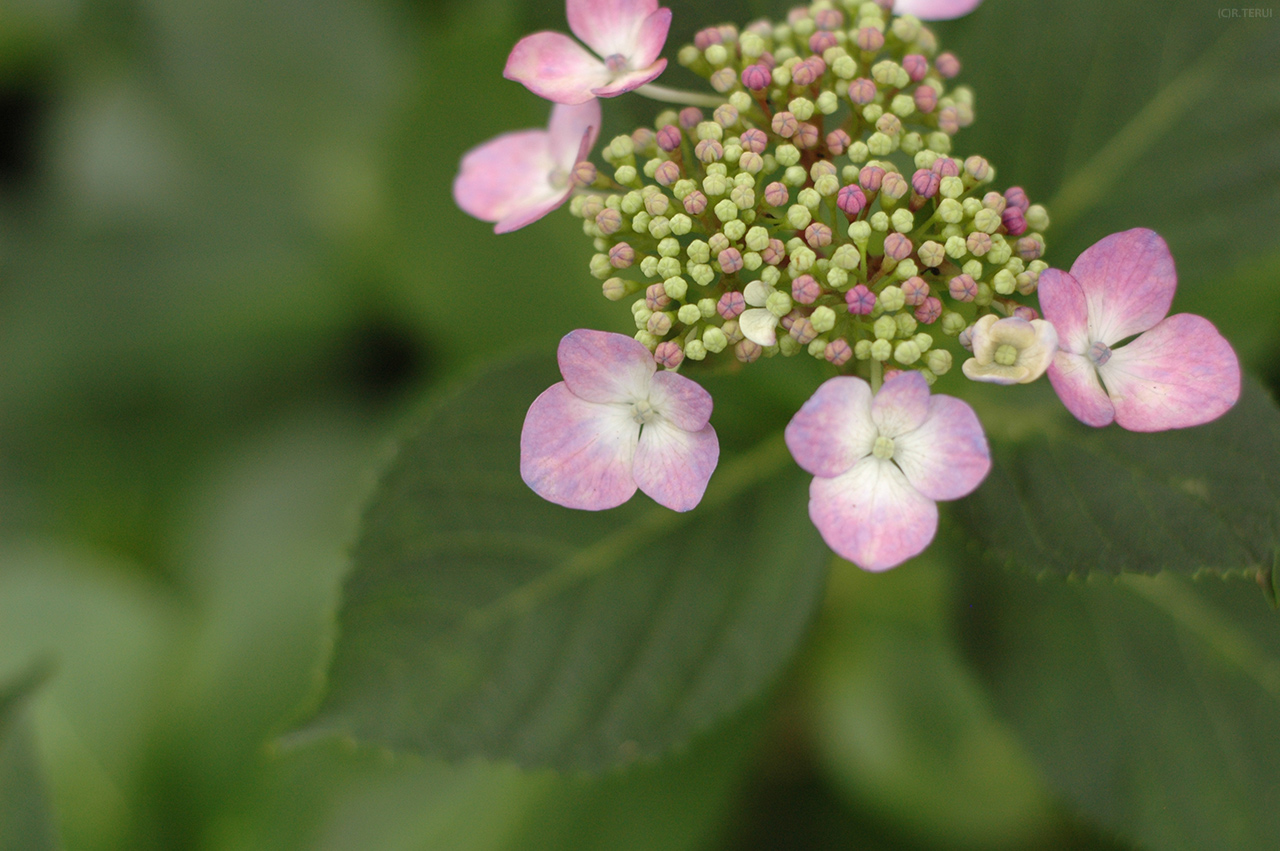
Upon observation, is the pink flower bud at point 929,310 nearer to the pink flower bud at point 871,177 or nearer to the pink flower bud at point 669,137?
the pink flower bud at point 871,177

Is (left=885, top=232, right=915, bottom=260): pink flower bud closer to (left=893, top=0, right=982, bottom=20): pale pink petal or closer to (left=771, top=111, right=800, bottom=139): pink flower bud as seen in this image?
(left=771, top=111, right=800, bottom=139): pink flower bud

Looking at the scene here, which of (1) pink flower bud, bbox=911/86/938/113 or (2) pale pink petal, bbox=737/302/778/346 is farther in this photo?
(1) pink flower bud, bbox=911/86/938/113

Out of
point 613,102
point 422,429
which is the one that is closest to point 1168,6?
point 613,102

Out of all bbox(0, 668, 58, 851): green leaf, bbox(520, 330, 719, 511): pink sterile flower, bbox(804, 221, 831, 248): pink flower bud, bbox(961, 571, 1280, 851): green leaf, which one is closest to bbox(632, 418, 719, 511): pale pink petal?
bbox(520, 330, 719, 511): pink sterile flower

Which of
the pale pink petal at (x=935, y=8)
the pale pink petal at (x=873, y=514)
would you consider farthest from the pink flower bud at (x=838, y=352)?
the pale pink petal at (x=935, y=8)

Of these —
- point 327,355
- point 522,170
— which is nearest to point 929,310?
point 522,170

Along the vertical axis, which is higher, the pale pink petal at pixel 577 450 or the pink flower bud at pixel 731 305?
the pink flower bud at pixel 731 305
